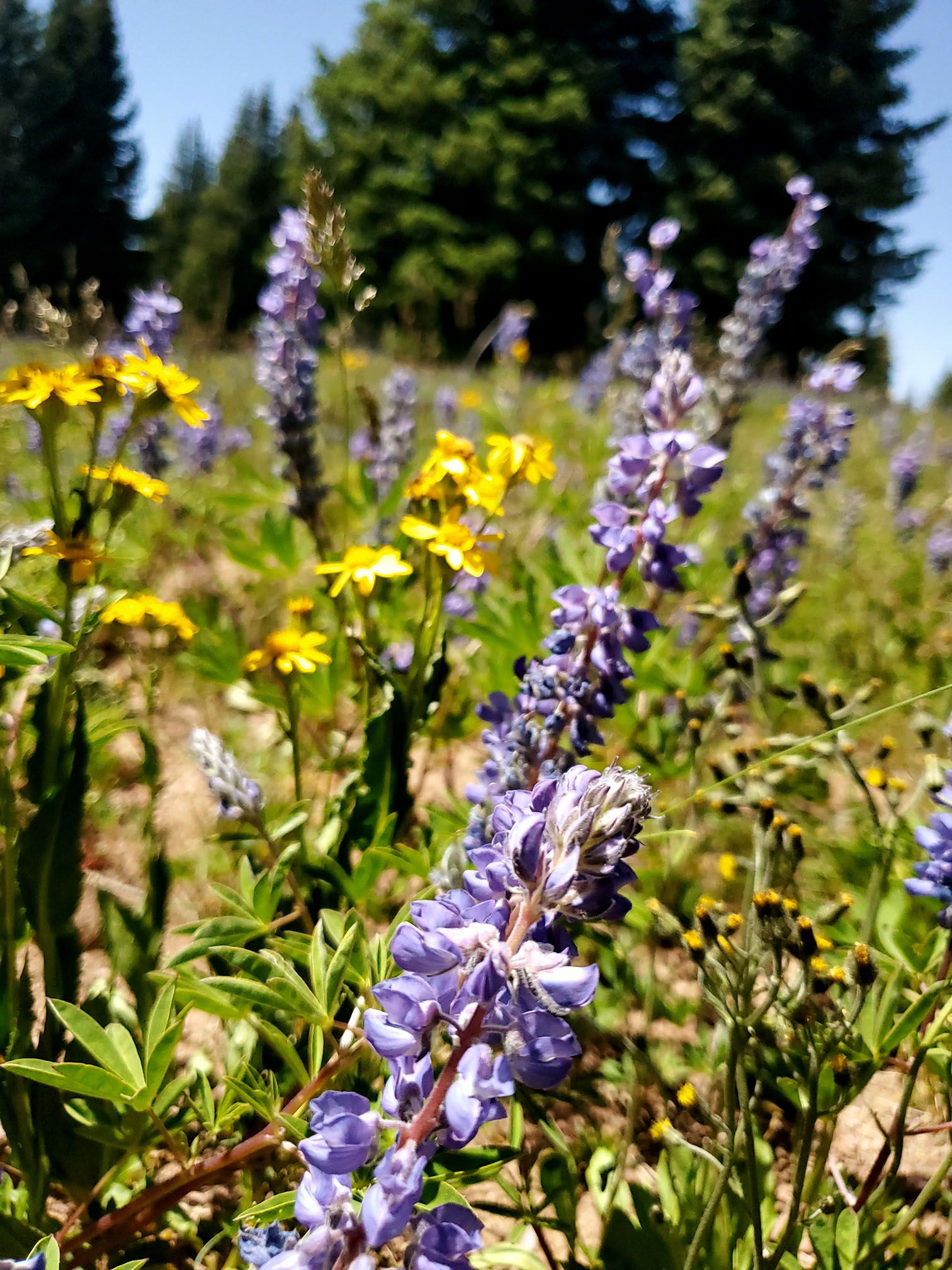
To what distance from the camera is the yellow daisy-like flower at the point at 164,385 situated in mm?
1160

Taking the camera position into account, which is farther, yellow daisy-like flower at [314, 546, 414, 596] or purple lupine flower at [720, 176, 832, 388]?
purple lupine flower at [720, 176, 832, 388]

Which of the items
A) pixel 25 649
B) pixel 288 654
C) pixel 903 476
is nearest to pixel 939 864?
pixel 288 654

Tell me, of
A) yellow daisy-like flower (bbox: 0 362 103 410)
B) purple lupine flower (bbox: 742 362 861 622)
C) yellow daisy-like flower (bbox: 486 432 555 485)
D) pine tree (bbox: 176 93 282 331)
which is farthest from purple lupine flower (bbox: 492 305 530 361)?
pine tree (bbox: 176 93 282 331)

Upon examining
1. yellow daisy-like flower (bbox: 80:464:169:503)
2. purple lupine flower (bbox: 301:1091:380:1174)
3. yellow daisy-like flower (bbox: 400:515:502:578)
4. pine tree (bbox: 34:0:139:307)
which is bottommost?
purple lupine flower (bbox: 301:1091:380:1174)

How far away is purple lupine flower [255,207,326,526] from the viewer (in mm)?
2301

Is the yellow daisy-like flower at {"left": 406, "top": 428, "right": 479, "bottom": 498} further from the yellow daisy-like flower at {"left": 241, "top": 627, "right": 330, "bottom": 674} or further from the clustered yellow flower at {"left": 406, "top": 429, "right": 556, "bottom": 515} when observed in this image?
the yellow daisy-like flower at {"left": 241, "top": 627, "right": 330, "bottom": 674}

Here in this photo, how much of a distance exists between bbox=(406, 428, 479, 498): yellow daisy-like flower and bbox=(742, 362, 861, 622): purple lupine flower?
1.11 m

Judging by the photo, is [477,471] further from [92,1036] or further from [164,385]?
[92,1036]

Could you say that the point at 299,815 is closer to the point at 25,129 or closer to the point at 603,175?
the point at 25,129

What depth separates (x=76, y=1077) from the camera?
856 mm

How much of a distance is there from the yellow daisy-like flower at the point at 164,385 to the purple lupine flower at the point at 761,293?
200cm

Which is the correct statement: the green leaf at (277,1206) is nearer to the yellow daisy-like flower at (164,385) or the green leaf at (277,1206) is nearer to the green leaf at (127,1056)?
the green leaf at (127,1056)

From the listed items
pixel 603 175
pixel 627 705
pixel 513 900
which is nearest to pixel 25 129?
pixel 627 705

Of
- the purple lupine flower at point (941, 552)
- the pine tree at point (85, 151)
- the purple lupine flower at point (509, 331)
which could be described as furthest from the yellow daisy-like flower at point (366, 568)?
the pine tree at point (85, 151)
